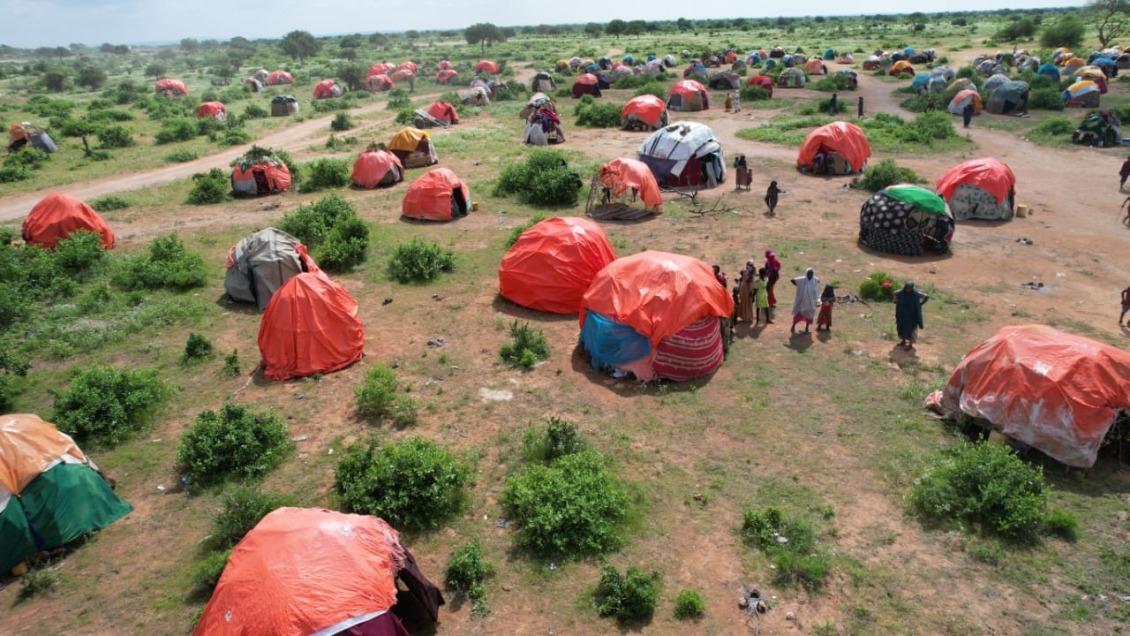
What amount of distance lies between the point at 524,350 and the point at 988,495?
806cm

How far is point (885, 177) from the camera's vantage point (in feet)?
78.1

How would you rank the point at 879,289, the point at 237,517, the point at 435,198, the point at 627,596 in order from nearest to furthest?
the point at 627,596 < the point at 237,517 < the point at 879,289 < the point at 435,198

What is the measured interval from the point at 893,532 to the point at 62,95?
257ft

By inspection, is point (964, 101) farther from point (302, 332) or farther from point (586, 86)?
point (302, 332)

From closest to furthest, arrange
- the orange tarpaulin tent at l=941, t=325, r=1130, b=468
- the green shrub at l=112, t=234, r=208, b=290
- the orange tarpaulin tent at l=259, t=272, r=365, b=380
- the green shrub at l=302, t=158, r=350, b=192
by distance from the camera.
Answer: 1. the orange tarpaulin tent at l=941, t=325, r=1130, b=468
2. the orange tarpaulin tent at l=259, t=272, r=365, b=380
3. the green shrub at l=112, t=234, r=208, b=290
4. the green shrub at l=302, t=158, r=350, b=192

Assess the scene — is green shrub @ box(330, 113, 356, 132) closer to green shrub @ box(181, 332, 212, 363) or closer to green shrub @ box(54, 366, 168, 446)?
green shrub @ box(181, 332, 212, 363)

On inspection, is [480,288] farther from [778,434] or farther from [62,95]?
[62,95]

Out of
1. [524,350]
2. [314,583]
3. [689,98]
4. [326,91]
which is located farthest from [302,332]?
[326,91]

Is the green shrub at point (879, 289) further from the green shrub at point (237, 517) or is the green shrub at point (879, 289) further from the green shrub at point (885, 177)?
the green shrub at point (237, 517)

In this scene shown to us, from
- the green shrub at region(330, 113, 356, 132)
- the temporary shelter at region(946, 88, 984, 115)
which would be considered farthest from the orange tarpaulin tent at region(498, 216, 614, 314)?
the temporary shelter at region(946, 88, 984, 115)

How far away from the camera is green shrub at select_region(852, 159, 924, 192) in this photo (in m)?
23.8

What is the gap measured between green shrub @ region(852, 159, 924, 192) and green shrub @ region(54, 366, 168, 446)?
2237cm

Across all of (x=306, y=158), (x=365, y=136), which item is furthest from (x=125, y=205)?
(x=365, y=136)

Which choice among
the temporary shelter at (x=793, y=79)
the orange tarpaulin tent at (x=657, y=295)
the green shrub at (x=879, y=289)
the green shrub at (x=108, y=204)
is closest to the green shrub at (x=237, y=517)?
the orange tarpaulin tent at (x=657, y=295)
